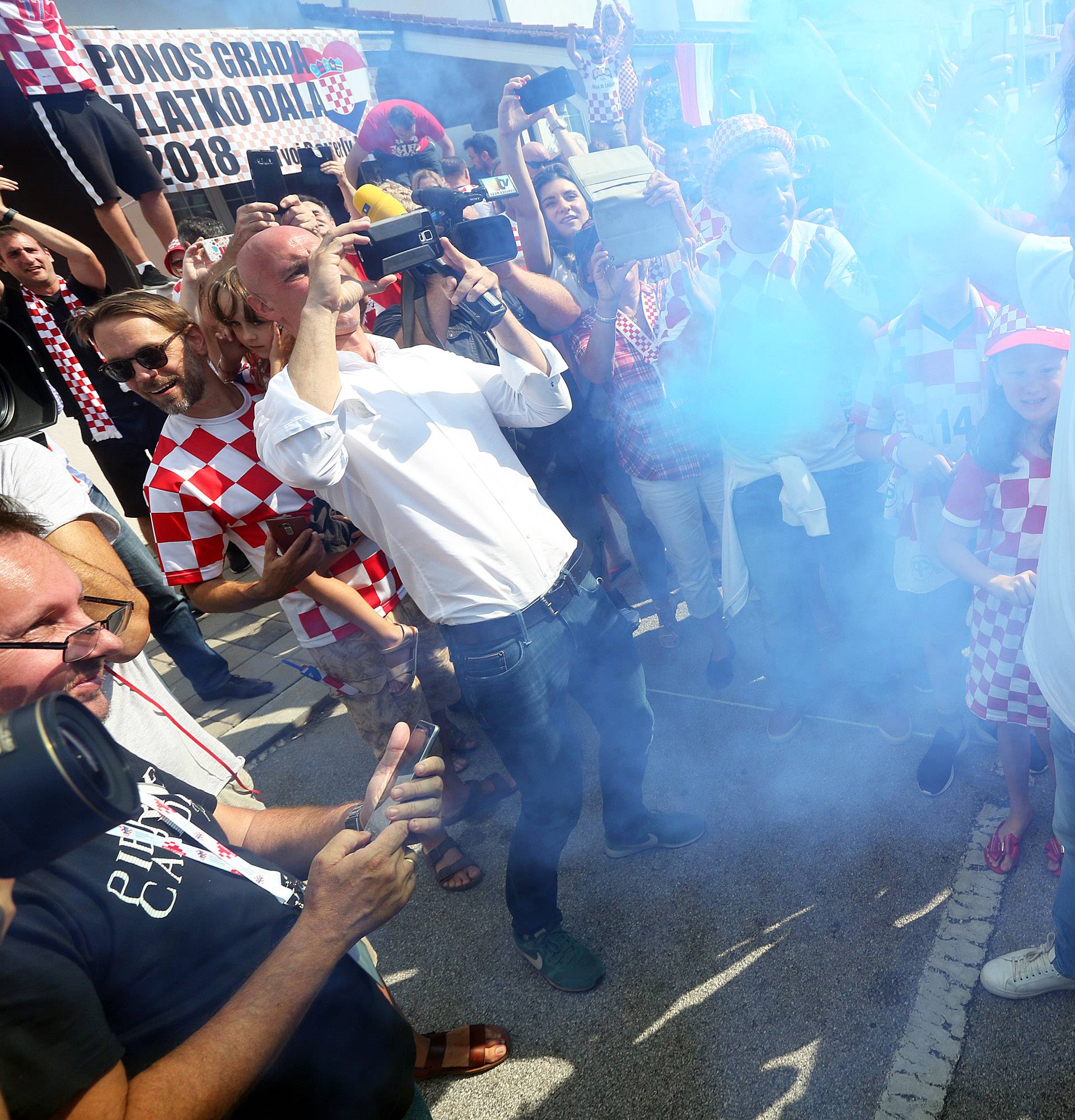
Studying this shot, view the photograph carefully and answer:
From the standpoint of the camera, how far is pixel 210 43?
493cm

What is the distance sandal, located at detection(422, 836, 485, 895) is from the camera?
2.48 m

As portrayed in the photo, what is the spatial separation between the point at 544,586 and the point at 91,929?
1124mm

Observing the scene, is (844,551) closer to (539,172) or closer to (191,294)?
(539,172)

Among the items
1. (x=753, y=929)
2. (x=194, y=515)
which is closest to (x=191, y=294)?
(x=194, y=515)

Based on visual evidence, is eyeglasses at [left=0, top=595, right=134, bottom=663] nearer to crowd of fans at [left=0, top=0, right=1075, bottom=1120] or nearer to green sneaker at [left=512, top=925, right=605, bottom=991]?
crowd of fans at [left=0, top=0, right=1075, bottom=1120]

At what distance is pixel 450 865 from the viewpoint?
8.19 feet

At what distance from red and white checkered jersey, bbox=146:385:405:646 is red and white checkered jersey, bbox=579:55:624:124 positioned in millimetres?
3098

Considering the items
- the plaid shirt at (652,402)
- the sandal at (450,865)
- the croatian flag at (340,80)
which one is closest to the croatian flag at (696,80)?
the croatian flag at (340,80)

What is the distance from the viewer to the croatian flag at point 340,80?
5.52 metres

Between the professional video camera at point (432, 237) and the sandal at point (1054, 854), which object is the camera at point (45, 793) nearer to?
the professional video camera at point (432, 237)

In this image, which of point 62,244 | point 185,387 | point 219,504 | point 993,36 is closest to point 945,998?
point 219,504

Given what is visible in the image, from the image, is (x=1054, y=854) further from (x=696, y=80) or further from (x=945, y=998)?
(x=696, y=80)

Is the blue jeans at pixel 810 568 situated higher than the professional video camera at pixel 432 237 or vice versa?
the professional video camera at pixel 432 237

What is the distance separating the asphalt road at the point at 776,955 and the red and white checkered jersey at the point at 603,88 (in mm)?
Result: 3488
